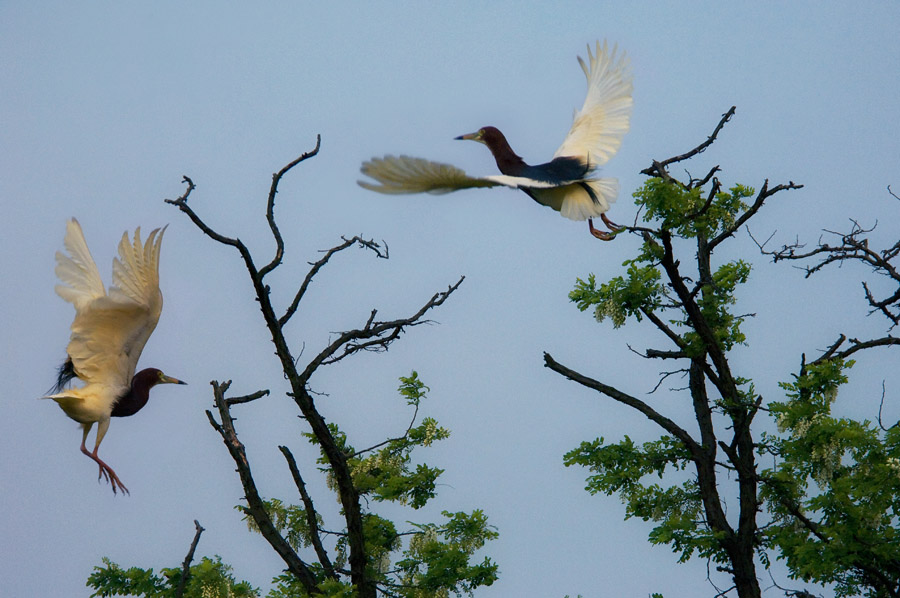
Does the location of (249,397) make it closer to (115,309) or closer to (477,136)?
(115,309)

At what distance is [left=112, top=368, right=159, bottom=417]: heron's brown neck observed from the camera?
9719mm

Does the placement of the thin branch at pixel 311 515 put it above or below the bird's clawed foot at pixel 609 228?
below

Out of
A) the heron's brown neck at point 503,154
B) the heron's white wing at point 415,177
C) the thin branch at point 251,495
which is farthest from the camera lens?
the heron's brown neck at point 503,154

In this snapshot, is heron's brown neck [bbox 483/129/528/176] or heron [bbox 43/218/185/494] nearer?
heron [bbox 43/218/185/494]

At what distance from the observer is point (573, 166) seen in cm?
976

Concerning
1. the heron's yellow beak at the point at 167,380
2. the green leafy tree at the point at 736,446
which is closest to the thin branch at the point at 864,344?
the green leafy tree at the point at 736,446

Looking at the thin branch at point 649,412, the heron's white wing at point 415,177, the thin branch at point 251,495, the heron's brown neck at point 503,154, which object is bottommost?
the thin branch at point 251,495

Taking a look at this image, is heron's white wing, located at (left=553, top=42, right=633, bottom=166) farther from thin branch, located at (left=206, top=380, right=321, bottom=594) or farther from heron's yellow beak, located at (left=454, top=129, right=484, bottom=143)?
thin branch, located at (left=206, top=380, right=321, bottom=594)

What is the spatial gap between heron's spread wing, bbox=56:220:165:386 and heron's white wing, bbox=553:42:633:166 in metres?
4.03

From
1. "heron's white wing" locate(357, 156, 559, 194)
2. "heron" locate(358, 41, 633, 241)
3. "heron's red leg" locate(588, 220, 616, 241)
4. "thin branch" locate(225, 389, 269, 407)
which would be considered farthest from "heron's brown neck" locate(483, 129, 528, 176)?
"thin branch" locate(225, 389, 269, 407)

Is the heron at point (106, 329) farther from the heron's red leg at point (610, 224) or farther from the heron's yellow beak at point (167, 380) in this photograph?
the heron's red leg at point (610, 224)

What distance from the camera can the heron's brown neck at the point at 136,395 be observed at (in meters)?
9.72

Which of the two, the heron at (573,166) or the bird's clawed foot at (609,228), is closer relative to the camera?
the heron at (573,166)

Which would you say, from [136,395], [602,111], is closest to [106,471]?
[136,395]
